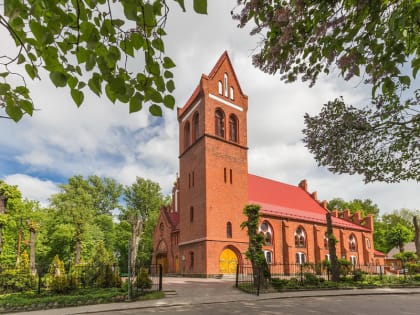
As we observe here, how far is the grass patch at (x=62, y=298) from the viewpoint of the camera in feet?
38.4

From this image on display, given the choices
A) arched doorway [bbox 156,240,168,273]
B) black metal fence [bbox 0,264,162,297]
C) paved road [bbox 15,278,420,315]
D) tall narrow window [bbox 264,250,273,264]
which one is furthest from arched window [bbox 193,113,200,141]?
paved road [bbox 15,278,420,315]

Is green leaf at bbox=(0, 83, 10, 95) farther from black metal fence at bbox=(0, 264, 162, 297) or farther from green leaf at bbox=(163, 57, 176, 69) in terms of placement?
black metal fence at bbox=(0, 264, 162, 297)

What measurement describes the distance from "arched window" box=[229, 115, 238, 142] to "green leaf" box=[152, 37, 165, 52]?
85.7 feet

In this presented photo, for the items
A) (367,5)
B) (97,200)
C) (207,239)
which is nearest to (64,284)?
(207,239)

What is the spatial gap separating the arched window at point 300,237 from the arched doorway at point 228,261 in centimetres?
889

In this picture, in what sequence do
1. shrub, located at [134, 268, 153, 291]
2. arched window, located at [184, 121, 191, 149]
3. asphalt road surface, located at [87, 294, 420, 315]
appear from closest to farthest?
asphalt road surface, located at [87, 294, 420, 315], shrub, located at [134, 268, 153, 291], arched window, located at [184, 121, 191, 149]

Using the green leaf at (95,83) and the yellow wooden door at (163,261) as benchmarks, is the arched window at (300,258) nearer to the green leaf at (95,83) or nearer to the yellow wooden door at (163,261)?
the yellow wooden door at (163,261)

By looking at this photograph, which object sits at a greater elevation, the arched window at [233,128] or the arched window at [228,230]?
the arched window at [233,128]

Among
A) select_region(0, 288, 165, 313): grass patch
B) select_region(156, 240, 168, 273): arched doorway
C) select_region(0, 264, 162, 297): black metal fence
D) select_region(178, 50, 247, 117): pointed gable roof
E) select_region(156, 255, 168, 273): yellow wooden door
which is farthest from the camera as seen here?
select_region(156, 240, 168, 273): arched doorway

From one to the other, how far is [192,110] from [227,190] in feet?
26.9

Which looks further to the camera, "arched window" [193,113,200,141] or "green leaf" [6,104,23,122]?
"arched window" [193,113,200,141]

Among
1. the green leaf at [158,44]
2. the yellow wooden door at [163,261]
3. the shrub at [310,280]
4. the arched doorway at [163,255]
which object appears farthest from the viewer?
the arched doorway at [163,255]

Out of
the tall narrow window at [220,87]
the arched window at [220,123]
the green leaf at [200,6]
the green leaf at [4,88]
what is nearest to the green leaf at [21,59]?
the green leaf at [4,88]

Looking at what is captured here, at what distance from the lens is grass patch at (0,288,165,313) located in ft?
38.4
